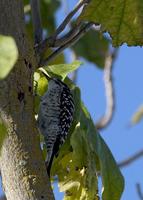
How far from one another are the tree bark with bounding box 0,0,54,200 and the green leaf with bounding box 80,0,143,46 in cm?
23

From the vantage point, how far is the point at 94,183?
7.64 feet

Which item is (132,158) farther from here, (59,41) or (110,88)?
(59,41)

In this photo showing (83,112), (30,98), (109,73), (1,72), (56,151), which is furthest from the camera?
(109,73)

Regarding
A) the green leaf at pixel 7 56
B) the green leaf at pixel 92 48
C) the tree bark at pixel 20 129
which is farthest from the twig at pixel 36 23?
the green leaf at pixel 92 48

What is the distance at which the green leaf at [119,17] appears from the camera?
1897mm

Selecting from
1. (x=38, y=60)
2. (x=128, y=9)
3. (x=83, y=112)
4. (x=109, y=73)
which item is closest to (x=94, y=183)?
(x=83, y=112)

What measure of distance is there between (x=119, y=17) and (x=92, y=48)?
1.83 meters

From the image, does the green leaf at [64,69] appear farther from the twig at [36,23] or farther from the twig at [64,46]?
the twig at [36,23]

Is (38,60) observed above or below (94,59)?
below

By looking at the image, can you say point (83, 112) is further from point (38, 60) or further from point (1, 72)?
point (1, 72)

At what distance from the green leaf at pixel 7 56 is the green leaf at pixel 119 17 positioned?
3.16 ft

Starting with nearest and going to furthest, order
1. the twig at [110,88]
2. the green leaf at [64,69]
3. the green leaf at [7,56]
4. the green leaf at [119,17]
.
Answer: the green leaf at [7,56], the green leaf at [119,17], the green leaf at [64,69], the twig at [110,88]

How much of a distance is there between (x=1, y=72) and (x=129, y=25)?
104 centimetres

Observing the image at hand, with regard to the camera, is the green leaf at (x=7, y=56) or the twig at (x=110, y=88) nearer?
the green leaf at (x=7, y=56)
